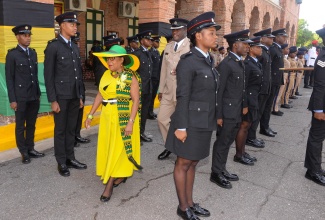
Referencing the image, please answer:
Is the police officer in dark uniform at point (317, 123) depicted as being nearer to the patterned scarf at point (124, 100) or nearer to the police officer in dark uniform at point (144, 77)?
the patterned scarf at point (124, 100)

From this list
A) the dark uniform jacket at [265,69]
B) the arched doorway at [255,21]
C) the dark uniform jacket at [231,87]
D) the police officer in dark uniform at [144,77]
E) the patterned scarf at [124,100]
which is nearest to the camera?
the patterned scarf at [124,100]

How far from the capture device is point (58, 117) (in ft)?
13.1

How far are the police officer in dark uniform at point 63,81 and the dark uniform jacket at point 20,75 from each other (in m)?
0.72

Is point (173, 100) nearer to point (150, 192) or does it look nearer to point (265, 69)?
point (150, 192)

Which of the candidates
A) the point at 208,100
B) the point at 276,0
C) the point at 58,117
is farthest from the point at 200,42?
the point at 276,0

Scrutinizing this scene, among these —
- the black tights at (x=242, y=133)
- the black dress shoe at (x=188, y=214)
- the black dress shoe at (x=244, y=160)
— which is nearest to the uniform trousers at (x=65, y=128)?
the black dress shoe at (x=188, y=214)

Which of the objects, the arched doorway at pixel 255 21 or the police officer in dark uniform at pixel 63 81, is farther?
the arched doorway at pixel 255 21

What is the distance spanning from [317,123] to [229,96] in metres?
1.36

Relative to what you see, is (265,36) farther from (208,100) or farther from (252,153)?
(208,100)

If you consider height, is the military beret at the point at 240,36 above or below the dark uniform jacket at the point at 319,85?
above

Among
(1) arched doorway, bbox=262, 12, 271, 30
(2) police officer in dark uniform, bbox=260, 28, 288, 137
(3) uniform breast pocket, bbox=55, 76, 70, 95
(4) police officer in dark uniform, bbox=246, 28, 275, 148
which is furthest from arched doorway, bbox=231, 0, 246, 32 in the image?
(3) uniform breast pocket, bbox=55, 76, 70, 95

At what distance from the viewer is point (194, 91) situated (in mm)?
2760

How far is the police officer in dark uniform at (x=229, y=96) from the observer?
3639 millimetres

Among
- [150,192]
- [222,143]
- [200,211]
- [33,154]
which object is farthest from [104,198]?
[33,154]
